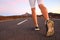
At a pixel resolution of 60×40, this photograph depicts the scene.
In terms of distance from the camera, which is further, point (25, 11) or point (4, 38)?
point (25, 11)

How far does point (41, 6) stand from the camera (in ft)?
6.64

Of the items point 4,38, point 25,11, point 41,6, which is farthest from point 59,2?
point 4,38

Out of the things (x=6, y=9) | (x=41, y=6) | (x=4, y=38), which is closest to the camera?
(x=4, y=38)

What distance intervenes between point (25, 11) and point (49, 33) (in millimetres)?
2233

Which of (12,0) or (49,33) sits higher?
(12,0)

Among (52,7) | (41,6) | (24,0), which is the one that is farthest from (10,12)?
(41,6)

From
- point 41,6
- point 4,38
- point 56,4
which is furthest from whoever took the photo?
point 56,4

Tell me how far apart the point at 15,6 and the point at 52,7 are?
91cm

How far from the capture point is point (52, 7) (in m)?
3.82

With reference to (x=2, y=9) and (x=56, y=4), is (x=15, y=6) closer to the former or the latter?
(x=2, y=9)

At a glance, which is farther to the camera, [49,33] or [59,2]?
[59,2]

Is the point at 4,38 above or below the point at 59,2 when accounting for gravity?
below

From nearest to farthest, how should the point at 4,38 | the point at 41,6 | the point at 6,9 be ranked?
the point at 4,38, the point at 41,6, the point at 6,9

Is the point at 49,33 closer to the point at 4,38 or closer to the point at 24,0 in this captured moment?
the point at 4,38
